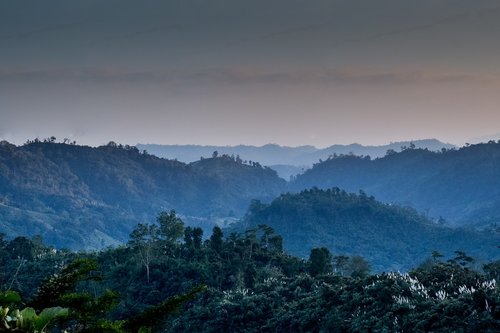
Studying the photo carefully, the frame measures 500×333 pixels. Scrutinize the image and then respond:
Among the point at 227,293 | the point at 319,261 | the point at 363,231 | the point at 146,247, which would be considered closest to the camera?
the point at 227,293

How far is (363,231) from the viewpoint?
422 ft

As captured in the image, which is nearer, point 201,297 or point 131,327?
point 131,327

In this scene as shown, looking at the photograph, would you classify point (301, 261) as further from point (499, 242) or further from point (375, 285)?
point (499, 242)

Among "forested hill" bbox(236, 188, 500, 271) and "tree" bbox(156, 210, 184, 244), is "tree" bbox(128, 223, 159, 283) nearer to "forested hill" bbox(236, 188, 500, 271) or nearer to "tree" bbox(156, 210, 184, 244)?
"tree" bbox(156, 210, 184, 244)

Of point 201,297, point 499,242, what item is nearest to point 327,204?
point 499,242

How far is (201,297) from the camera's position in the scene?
37.5 m

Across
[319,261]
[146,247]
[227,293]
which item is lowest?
[227,293]

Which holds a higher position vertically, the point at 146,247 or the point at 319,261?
the point at 146,247

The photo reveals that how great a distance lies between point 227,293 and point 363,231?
9467 cm

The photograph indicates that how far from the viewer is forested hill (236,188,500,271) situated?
116m

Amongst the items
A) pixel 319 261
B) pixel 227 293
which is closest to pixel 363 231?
pixel 319 261

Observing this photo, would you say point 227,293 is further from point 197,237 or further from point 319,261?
point 197,237

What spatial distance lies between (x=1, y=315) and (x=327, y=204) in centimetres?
13576

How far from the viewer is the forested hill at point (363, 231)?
11556 cm
